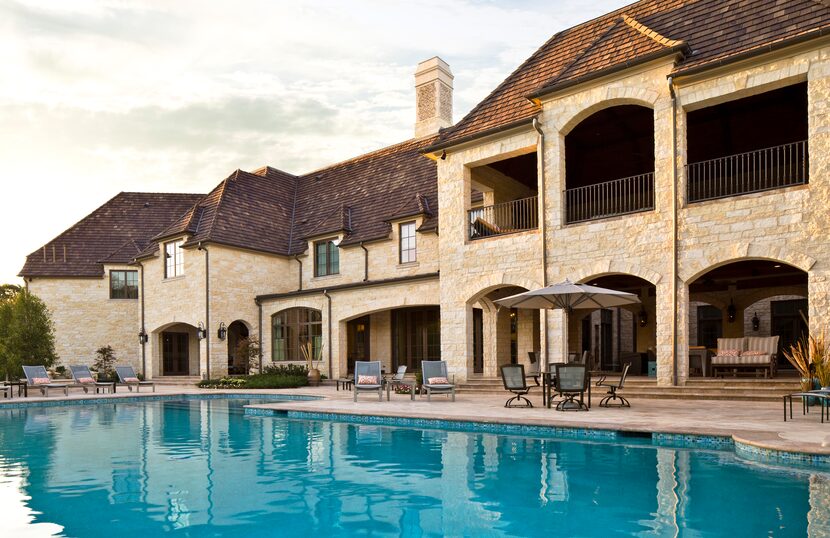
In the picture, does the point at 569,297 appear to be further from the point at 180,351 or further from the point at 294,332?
the point at 180,351

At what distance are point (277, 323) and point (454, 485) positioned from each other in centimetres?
1936

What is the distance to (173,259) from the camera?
85.9 ft

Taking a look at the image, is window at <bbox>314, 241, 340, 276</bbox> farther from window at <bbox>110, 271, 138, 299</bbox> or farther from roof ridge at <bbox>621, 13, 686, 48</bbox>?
roof ridge at <bbox>621, 13, 686, 48</bbox>

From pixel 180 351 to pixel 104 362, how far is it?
3578 millimetres

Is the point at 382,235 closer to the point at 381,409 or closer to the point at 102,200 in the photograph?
the point at 381,409

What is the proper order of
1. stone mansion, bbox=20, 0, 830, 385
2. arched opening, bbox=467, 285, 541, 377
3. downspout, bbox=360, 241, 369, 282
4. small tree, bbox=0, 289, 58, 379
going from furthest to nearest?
downspout, bbox=360, 241, 369, 282 → small tree, bbox=0, 289, 58, 379 → arched opening, bbox=467, 285, 541, 377 → stone mansion, bbox=20, 0, 830, 385

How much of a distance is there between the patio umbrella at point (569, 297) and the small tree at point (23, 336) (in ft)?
59.8

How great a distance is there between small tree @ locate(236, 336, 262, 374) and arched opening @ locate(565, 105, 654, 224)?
43.5ft

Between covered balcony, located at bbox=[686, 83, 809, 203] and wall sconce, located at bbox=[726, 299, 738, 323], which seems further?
wall sconce, located at bbox=[726, 299, 738, 323]

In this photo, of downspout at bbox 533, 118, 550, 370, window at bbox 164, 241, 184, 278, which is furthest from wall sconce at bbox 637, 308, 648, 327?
window at bbox 164, 241, 184, 278

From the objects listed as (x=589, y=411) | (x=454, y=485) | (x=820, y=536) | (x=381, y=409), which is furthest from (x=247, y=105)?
(x=820, y=536)

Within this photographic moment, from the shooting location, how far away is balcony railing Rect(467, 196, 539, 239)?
18.4 metres

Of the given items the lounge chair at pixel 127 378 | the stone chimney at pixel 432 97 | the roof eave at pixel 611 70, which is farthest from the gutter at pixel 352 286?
the stone chimney at pixel 432 97

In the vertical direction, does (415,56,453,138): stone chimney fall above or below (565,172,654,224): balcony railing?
above
